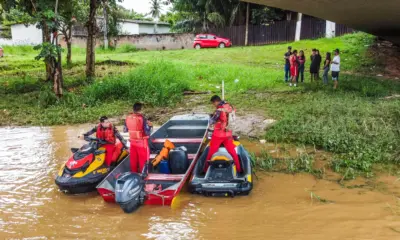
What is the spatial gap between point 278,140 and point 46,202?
5.22 meters

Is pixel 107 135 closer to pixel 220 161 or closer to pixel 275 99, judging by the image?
pixel 220 161

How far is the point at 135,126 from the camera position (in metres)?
6.19

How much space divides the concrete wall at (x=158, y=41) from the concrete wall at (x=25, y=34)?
8.14 m

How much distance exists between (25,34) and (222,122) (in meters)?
35.2

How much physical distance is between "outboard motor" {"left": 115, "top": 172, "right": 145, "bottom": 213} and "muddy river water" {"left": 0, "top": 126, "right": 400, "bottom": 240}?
0.75ft

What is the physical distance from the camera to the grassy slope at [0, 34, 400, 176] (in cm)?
791

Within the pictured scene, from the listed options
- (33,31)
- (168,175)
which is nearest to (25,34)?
(33,31)

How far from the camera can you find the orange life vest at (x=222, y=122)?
6.39 metres

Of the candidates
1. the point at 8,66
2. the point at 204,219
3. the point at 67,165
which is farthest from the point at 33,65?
the point at 204,219

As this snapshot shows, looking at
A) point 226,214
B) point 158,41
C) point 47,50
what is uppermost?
point 158,41

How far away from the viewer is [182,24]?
3244cm

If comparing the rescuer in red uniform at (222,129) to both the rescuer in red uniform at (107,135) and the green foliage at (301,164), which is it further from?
the rescuer in red uniform at (107,135)

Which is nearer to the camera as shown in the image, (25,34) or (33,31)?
(33,31)

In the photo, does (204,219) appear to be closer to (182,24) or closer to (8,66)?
(8,66)
